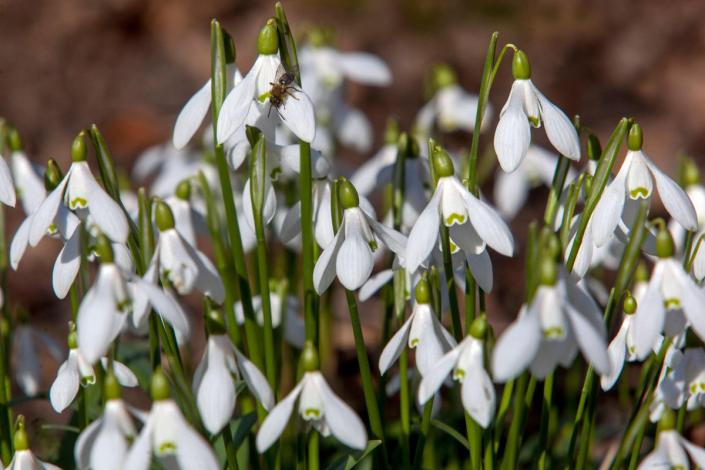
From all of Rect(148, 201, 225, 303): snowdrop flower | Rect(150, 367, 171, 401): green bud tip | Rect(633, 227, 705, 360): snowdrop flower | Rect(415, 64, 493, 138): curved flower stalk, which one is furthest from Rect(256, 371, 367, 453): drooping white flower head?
Rect(415, 64, 493, 138): curved flower stalk

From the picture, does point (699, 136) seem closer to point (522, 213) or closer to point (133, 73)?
point (522, 213)

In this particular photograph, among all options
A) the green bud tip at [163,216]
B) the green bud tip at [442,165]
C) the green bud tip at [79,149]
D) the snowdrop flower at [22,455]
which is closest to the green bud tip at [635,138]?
the green bud tip at [442,165]

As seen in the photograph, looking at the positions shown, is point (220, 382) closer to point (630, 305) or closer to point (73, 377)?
point (73, 377)

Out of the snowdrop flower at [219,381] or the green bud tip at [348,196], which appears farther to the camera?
the green bud tip at [348,196]

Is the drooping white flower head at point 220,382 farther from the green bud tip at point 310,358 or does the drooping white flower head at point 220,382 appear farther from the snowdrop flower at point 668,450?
the snowdrop flower at point 668,450

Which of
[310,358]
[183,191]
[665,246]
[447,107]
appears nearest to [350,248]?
[310,358]

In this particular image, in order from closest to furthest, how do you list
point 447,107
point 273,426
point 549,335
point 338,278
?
point 549,335, point 273,426, point 338,278, point 447,107
